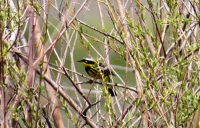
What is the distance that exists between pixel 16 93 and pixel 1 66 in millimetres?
231

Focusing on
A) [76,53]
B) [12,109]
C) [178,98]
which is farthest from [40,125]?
[76,53]

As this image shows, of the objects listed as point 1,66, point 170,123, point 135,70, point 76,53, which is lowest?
point 76,53

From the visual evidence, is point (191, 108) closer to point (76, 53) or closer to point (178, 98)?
point (178, 98)

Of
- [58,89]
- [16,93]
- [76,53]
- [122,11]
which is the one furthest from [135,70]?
[76,53]

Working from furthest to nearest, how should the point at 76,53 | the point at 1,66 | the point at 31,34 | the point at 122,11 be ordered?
the point at 76,53, the point at 122,11, the point at 1,66, the point at 31,34

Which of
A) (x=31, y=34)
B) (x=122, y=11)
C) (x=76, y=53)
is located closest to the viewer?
(x=31, y=34)

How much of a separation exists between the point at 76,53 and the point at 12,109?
24.9ft

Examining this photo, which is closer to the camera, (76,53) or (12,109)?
(12,109)

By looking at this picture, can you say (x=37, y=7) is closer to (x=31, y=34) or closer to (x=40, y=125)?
(x=31, y=34)

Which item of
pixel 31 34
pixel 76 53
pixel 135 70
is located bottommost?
pixel 76 53

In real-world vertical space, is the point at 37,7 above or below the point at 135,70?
above

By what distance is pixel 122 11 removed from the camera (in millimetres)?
2234

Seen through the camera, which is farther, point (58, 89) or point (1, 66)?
point (58, 89)

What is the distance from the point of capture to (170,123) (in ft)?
7.33
